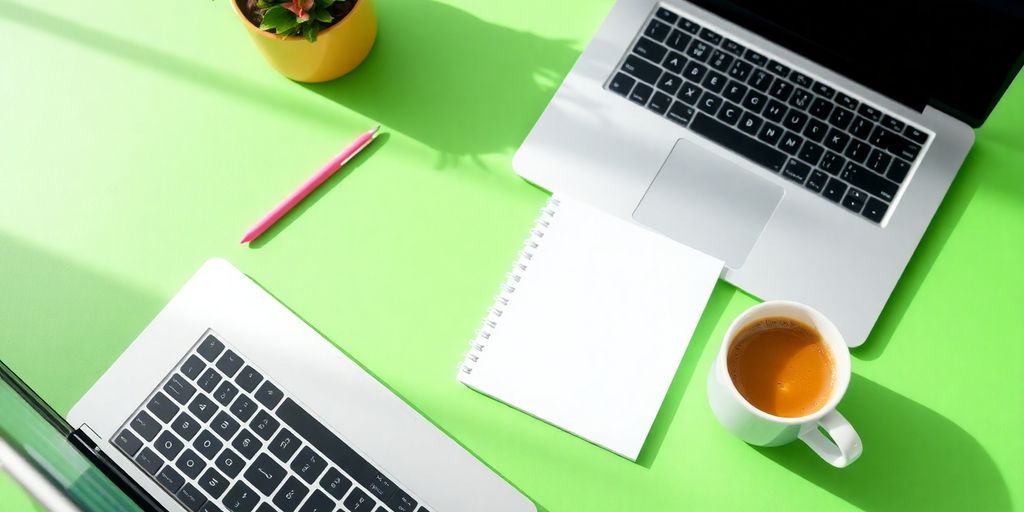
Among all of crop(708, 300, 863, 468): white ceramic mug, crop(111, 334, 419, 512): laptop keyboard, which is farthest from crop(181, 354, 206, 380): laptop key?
crop(708, 300, 863, 468): white ceramic mug

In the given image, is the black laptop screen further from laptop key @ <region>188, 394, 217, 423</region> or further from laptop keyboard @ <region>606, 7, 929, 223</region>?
laptop key @ <region>188, 394, 217, 423</region>

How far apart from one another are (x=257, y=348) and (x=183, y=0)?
44 centimetres

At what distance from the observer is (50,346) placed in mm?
988

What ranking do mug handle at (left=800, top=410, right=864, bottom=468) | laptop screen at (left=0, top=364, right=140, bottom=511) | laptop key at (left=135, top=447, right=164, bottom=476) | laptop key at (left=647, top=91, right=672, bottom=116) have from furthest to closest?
laptop key at (left=647, top=91, right=672, bottom=116), laptop key at (left=135, top=447, right=164, bottom=476), mug handle at (left=800, top=410, right=864, bottom=468), laptop screen at (left=0, top=364, right=140, bottom=511)

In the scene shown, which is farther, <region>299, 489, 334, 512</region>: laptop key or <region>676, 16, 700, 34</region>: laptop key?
<region>676, 16, 700, 34</region>: laptop key

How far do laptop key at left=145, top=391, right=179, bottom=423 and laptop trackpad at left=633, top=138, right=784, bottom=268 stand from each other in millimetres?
506

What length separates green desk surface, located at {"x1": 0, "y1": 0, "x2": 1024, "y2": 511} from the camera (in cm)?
93

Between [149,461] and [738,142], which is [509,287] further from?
[149,461]

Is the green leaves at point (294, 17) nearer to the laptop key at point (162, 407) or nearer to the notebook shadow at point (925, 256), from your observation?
the laptop key at point (162, 407)

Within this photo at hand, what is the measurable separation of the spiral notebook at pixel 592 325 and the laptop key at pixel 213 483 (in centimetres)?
25

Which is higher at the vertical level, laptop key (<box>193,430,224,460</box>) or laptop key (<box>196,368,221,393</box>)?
laptop key (<box>196,368,221,393</box>)

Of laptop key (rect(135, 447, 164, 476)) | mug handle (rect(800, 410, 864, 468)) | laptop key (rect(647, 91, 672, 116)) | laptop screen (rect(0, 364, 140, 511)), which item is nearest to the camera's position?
laptop screen (rect(0, 364, 140, 511))

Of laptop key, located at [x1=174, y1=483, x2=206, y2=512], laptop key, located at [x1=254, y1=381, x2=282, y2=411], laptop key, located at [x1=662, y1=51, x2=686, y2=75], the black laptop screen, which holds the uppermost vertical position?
the black laptop screen

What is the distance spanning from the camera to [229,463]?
92cm
